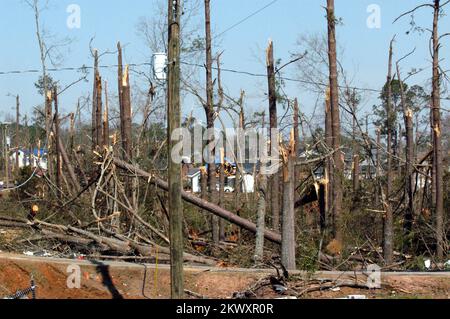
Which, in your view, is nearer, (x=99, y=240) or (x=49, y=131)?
(x=99, y=240)

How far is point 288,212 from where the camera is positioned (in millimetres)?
13375

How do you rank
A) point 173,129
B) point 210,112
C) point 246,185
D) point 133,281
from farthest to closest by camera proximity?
point 246,185 < point 210,112 < point 133,281 < point 173,129

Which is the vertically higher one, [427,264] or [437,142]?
[437,142]

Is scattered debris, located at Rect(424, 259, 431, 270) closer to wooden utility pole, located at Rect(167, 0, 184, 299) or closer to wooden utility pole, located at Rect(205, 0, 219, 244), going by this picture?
wooden utility pole, located at Rect(205, 0, 219, 244)

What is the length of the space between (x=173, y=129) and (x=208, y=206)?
5.85 meters

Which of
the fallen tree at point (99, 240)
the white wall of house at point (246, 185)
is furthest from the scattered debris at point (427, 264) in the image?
the white wall of house at point (246, 185)

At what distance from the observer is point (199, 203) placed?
1564 centimetres

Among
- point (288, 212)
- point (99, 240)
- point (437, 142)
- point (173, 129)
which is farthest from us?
point (437, 142)

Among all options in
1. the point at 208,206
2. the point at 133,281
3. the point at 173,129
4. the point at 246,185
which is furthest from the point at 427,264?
the point at 246,185

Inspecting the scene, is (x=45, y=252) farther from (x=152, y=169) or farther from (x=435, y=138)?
(x=435, y=138)

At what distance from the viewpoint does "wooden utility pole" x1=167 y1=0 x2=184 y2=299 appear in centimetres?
1006

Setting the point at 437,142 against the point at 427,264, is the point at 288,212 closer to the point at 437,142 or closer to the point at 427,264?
the point at 427,264
